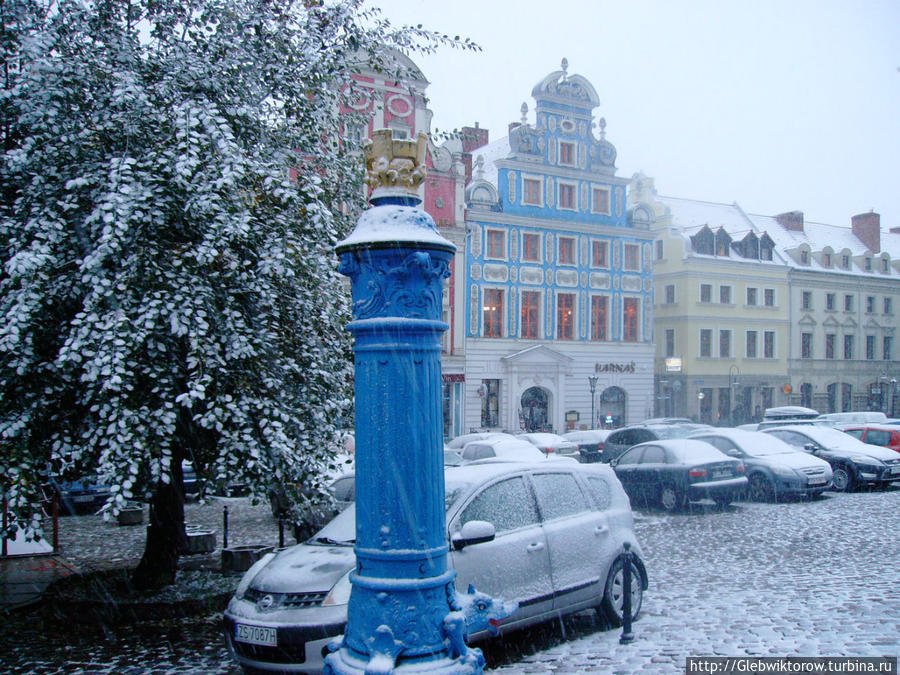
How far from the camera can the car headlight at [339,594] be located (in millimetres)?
6023

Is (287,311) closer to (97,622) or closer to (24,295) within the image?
(24,295)

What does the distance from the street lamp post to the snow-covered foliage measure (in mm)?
2856

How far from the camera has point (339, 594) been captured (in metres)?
6.06

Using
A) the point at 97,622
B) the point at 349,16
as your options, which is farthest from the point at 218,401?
the point at 349,16

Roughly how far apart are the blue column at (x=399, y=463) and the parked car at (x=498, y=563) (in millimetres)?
2119

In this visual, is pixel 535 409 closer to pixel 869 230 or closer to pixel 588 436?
pixel 588 436

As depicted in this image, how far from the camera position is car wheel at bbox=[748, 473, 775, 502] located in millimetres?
16625

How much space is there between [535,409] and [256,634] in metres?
33.7

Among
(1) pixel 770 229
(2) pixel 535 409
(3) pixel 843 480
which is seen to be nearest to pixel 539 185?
(2) pixel 535 409

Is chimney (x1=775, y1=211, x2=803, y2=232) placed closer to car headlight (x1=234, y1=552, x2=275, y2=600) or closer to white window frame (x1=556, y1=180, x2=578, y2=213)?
white window frame (x1=556, y1=180, x2=578, y2=213)

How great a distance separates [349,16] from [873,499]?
14.4m

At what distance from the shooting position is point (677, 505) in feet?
51.5

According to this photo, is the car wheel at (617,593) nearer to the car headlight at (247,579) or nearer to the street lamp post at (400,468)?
the car headlight at (247,579)

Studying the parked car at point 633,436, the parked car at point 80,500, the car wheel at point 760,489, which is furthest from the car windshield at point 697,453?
the parked car at point 80,500
